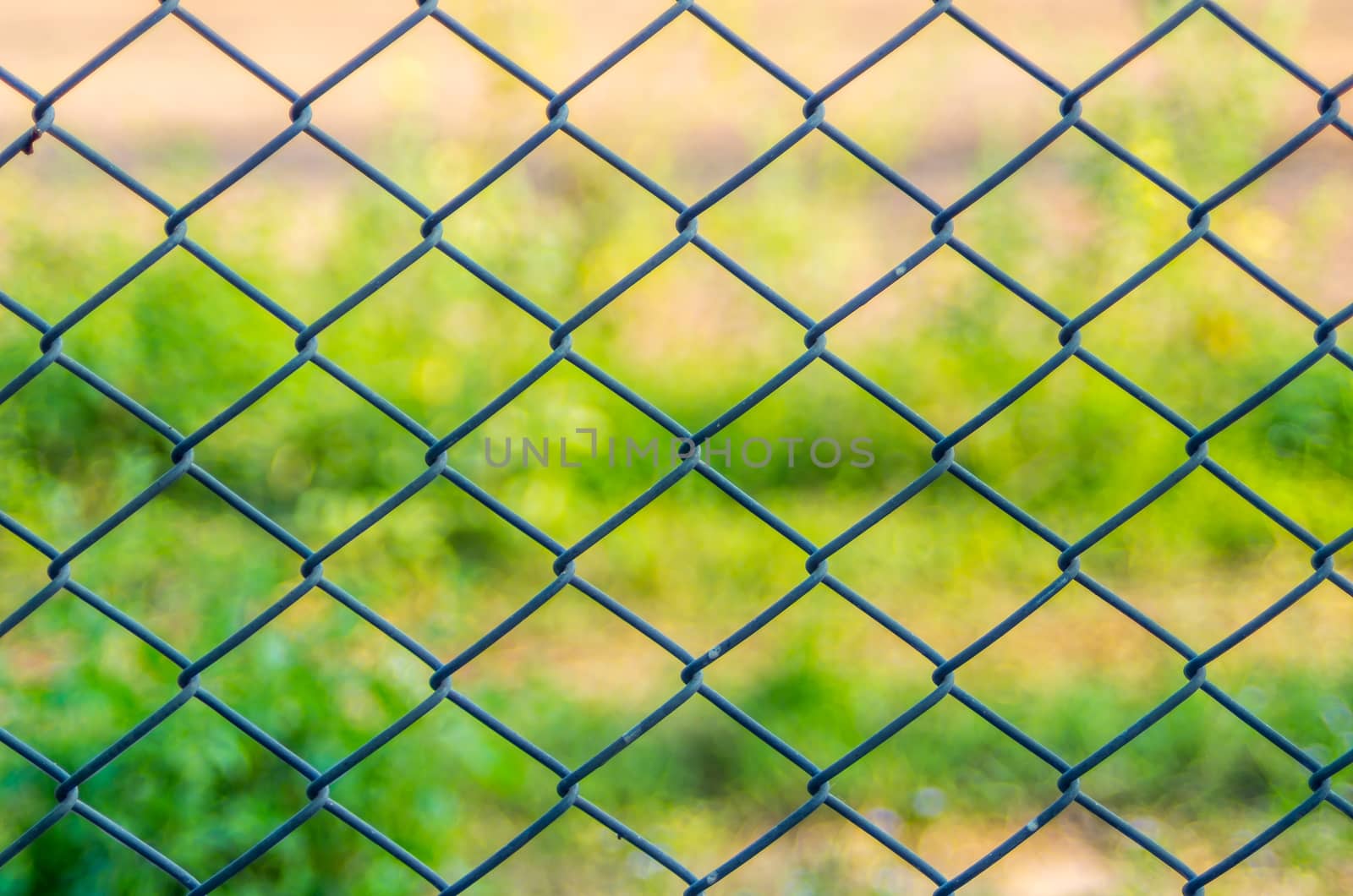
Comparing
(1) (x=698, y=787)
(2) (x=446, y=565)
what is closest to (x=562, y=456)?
(2) (x=446, y=565)

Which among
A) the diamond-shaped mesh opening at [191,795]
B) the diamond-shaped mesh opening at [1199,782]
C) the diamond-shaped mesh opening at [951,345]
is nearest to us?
the diamond-shaped mesh opening at [191,795]

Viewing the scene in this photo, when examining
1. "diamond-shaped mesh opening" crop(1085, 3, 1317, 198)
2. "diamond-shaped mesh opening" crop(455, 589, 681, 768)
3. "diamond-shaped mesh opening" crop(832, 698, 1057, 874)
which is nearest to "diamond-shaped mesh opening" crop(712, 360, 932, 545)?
"diamond-shaped mesh opening" crop(455, 589, 681, 768)

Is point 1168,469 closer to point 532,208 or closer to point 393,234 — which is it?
point 532,208

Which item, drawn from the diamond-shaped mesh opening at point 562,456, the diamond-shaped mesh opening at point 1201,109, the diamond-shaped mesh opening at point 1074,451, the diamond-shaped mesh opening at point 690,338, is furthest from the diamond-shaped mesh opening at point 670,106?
the diamond-shaped mesh opening at point 1074,451

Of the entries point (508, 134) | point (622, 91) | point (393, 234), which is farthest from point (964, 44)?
point (393, 234)

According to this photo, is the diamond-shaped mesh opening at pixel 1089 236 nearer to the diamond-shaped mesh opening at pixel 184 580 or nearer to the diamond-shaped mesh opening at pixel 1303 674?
the diamond-shaped mesh opening at pixel 1303 674

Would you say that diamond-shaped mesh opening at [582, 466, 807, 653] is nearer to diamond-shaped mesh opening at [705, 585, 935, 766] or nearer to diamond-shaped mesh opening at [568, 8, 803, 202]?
diamond-shaped mesh opening at [705, 585, 935, 766]

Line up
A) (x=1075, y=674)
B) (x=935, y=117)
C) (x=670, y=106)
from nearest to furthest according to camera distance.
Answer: (x=1075, y=674)
(x=670, y=106)
(x=935, y=117)

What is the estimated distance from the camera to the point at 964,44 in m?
5.50

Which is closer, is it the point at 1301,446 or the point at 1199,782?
the point at 1199,782

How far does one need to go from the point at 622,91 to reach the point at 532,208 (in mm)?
744

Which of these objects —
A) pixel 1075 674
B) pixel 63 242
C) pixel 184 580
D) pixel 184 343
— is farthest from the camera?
pixel 63 242

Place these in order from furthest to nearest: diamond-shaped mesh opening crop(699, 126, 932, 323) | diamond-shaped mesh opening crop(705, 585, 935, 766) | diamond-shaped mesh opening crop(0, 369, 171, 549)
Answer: diamond-shaped mesh opening crop(699, 126, 932, 323) → diamond-shaped mesh opening crop(0, 369, 171, 549) → diamond-shaped mesh opening crop(705, 585, 935, 766)

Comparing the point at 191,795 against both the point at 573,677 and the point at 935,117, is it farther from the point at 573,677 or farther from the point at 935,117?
the point at 935,117
